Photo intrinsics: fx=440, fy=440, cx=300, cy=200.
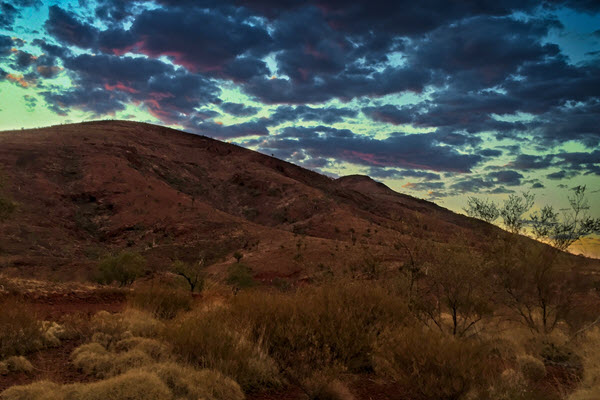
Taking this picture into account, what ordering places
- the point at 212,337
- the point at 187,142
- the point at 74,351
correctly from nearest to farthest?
the point at 212,337
the point at 74,351
the point at 187,142

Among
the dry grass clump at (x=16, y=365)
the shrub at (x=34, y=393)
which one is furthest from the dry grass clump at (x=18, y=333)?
the shrub at (x=34, y=393)

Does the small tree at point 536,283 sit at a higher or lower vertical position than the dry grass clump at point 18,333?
higher

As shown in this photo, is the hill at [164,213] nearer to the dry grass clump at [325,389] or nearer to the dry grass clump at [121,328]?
the dry grass clump at [325,389]

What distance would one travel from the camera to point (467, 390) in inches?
278

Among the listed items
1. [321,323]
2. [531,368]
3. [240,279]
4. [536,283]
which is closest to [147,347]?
[321,323]

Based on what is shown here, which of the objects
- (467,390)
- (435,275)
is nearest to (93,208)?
(435,275)

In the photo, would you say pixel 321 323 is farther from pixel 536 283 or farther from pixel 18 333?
pixel 536 283

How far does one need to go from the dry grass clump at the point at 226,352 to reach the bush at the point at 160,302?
4.33 m

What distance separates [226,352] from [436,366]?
12.0 feet

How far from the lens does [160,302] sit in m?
13.1

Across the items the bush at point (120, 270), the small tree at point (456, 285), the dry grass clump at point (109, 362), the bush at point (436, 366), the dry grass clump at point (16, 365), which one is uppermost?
the small tree at point (456, 285)

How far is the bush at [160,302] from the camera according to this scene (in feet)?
42.2

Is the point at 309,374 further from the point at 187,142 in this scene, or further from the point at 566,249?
the point at 187,142

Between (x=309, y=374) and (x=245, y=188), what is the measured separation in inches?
2702
